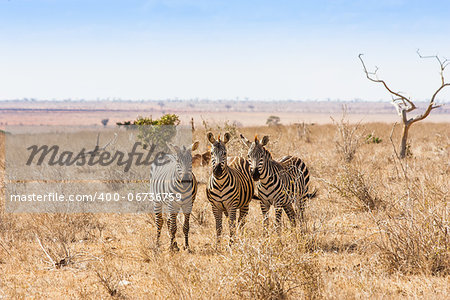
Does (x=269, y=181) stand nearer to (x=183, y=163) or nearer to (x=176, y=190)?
(x=183, y=163)

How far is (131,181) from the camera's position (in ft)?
40.4

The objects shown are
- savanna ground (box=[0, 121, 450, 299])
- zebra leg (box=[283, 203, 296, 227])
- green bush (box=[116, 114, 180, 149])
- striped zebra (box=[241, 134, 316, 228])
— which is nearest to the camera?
savanna ground (box=[0, 121, 450, 299])

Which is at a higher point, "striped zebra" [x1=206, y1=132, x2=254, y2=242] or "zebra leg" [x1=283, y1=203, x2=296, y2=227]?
"striped zebra" [x1=206, y1=132, x2=254, y2=242]

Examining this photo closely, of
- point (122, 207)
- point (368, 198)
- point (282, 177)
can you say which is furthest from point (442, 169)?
point (122, 207)

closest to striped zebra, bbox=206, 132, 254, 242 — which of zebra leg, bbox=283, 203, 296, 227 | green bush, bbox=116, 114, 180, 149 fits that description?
zebra leg, bbox=283, 203, 296, 227

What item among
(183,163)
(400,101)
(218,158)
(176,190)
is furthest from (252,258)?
(400,101)

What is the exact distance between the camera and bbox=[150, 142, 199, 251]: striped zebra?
21.9ft

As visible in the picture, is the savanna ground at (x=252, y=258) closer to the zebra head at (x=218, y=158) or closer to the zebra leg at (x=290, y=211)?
the zebra leg at (x=290, y=211)

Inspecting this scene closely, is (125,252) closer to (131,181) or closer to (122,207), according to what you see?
(122,207)

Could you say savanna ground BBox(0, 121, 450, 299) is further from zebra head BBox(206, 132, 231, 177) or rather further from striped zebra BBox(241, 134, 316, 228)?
zebra head BBox(206, 132, 231, 177)

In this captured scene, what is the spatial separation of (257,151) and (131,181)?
21.9ft

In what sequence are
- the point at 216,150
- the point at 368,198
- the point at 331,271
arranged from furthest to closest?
the point at 368,198, the point at 216,150, the point at 331,271

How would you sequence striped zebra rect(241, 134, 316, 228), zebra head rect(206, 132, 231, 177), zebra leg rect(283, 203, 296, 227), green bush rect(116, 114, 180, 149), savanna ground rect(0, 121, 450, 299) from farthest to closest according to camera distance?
green bush rect(116, 114, 180, 149), zebra leg rect(283, 203, 296, 227), striped zebra rect(241, 134, 316, 228), zebra head rect(206, 132, 231, 177), savanna ground rect(0, 121, 450, 299)

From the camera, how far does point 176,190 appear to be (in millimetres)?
6898
